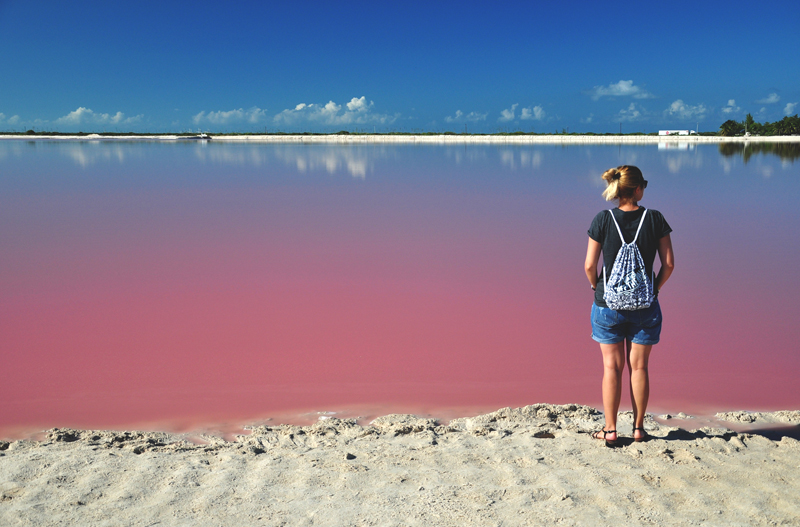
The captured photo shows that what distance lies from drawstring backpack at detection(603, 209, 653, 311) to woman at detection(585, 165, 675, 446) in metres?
0.03

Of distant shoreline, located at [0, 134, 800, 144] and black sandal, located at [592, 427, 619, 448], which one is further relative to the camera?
distant shoreline, located at [0, 134, 800, 144]

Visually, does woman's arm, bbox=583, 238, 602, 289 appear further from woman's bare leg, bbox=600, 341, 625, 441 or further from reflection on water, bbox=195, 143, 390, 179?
reflection on water, bbox=195, 143, 390, 179

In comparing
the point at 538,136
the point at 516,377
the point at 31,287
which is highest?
the point at 538,136

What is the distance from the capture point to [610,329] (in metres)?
3.06

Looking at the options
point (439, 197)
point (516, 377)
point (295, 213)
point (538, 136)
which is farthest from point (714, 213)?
point (538, 136)

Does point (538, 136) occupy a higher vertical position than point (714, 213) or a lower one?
higher

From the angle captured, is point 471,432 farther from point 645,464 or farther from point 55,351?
point 55,351

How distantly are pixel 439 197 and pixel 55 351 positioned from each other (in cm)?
1216

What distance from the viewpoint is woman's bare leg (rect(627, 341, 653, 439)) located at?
310 centimetres

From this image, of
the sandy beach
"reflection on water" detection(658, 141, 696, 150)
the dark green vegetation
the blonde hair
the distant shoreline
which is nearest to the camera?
the sandy beach

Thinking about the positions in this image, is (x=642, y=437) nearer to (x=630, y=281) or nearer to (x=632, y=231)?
(x=630, y=281)

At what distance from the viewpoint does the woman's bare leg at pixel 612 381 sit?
314 centimetres

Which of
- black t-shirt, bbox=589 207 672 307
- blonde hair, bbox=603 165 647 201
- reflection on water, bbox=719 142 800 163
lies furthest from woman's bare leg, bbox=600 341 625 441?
reflection on water, bbox=719 142 800 163

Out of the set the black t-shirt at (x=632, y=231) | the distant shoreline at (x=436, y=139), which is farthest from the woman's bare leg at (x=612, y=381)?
the distant shoreline at (x=436, y=139)
